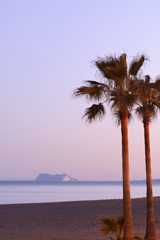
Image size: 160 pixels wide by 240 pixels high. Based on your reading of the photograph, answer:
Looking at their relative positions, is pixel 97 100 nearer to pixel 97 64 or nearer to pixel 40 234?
pixel 97 64

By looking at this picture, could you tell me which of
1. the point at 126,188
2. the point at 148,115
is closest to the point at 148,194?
the point at 126,188

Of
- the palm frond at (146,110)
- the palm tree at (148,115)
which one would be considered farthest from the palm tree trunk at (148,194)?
the palm frond at (146,110)

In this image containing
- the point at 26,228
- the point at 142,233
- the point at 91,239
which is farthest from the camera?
the point at 26,228

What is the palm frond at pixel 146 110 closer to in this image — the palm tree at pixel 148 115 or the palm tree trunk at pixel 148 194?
the palm tree at pixel 148 115

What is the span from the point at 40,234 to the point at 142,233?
4022mm

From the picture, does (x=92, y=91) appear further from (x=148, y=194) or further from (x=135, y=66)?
(x=148, y=194)

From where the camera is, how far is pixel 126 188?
18203 millimetres

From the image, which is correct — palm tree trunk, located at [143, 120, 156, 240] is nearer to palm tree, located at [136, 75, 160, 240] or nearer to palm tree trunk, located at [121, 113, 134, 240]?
palm tree, located at [136, 75, 160, 240]

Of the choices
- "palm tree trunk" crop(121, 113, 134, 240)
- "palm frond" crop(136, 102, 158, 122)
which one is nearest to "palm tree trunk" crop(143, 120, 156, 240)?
"palm frond" crop(136, 102, 158, 122)

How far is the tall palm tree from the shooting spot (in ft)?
59.6

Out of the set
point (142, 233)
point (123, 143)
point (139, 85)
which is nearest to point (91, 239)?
point (142, 233)

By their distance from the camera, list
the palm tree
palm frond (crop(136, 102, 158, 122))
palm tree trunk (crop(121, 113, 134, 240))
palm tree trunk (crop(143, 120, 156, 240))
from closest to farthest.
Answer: palm tree trunk (crop(121, 113, 134, 240)), the palm tree, palm frond (crop(136, 102, 158, 122)), palm tree trunk (crop(143, 120, 156, 240))

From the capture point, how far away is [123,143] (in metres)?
18.5

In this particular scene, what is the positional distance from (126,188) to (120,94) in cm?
280
